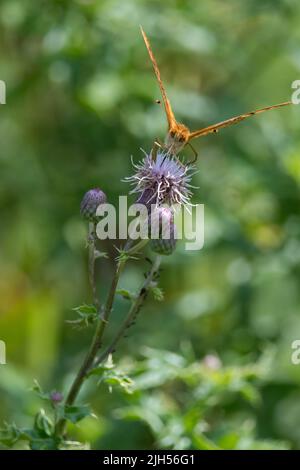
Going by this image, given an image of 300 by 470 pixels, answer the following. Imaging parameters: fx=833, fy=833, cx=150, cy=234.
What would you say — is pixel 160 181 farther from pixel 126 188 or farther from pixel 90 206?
pixel 126 188

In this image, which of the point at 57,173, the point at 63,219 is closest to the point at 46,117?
the point at 57,173

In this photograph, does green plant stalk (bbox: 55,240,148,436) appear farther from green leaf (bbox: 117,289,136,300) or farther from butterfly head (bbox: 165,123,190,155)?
butterfly head (bbox: 165,123,190,155)

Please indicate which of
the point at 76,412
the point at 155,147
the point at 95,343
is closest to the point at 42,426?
the point at 76,412

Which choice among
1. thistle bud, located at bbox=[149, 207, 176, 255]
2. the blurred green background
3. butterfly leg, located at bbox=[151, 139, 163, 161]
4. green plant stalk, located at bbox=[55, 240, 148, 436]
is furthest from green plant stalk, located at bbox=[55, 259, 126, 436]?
the blurred green background

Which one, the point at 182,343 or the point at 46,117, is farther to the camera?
the point at 46,117

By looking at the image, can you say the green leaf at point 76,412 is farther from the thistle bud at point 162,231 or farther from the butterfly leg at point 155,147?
the butterfly leg at point 155,147

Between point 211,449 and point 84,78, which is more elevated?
point 84,78
